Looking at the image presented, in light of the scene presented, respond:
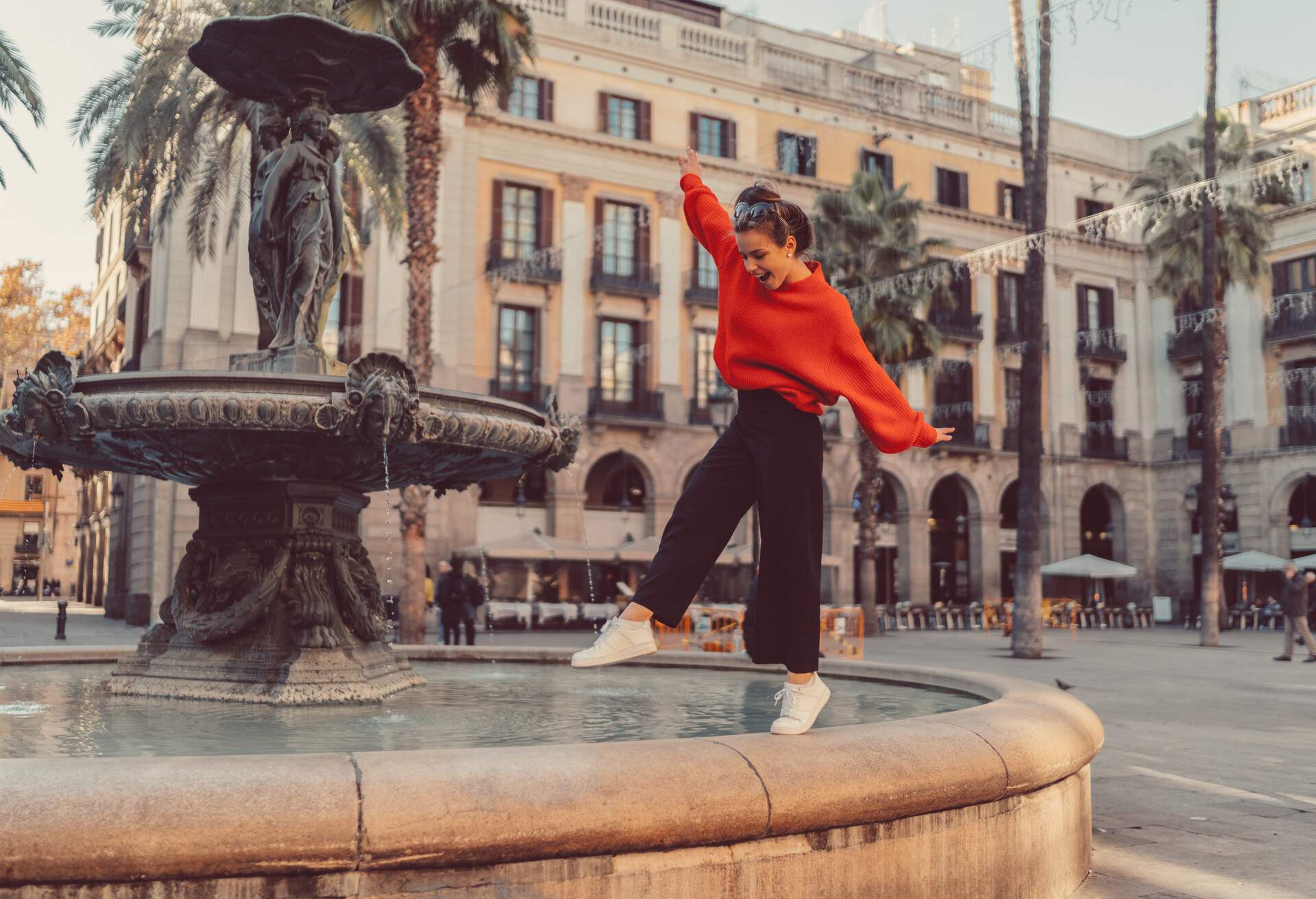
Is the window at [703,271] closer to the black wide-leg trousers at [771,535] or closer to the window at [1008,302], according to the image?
the window at [1008,302]

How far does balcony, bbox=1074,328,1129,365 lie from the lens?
40.9 metres

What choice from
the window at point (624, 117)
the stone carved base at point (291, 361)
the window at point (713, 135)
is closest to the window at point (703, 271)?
the window at point (713, 135)

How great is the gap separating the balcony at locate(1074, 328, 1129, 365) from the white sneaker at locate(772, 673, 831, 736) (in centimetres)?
3957

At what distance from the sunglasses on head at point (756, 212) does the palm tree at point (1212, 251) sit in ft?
76.9

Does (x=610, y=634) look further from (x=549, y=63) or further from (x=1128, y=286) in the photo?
(x=1128, y=286)

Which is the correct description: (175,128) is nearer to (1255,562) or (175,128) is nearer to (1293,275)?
(1255,562)

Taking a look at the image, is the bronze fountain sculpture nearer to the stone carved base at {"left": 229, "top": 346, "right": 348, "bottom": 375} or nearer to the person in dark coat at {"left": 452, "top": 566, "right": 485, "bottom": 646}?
the stone carved base at {"left": 229, "top": 346, "right": 348, "bottom": 375}

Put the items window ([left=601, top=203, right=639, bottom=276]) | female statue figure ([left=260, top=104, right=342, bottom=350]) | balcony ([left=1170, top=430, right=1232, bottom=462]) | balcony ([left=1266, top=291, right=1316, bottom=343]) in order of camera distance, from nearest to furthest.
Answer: female statue figure ([left=260, top=104, right=342, bottom=350])
window ([left=601, top=203, right=639, bottom=276])
balcony ([left=1266, top=291, right=1316, bottom=343])
balcony ([left=1170, top=430, right=1232, bottom=462])

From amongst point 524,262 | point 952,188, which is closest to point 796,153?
point 952,188

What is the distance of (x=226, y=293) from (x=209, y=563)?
2232cm

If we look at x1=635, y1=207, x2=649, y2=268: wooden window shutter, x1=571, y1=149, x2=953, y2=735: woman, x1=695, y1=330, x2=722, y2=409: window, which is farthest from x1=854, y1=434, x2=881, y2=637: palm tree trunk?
x1=571, y1=149, x2=953, y2=735: woman

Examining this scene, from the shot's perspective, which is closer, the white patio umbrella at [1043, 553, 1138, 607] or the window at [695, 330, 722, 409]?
the window at [695, 330, 722, 409]

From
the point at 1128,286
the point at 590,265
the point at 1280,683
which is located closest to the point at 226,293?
the point at 590,265

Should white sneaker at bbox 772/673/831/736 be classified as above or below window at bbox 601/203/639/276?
below
